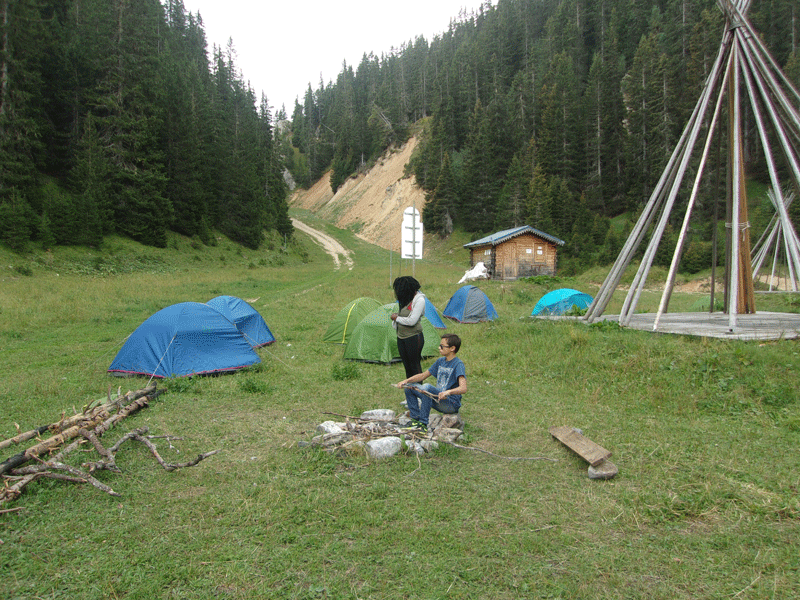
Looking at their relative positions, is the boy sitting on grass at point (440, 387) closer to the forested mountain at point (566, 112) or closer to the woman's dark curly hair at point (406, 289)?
the woman's dark curly hair at point (406, 289)

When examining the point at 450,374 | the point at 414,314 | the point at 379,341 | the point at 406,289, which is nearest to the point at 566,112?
the point at 379,341

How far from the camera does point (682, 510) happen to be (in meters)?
4.23

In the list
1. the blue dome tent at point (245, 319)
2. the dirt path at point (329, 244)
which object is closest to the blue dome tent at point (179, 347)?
the blue dome tent at point (245, 319)

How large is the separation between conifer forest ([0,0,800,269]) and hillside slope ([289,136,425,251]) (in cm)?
326

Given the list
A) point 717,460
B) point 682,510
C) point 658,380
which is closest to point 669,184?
point 658,380

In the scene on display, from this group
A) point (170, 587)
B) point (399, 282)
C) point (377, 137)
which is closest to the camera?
point (170, 587)

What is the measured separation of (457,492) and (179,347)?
6825 millimetres

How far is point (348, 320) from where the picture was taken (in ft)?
41.5

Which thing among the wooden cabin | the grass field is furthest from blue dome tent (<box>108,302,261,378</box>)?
the wooden cabin

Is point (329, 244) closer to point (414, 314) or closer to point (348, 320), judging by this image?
point (348, 320)

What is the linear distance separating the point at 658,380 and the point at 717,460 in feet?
9.37

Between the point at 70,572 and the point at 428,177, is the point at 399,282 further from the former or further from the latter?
the point at 428,177

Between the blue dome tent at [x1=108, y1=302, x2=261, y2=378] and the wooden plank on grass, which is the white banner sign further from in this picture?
the wooden plank on grass

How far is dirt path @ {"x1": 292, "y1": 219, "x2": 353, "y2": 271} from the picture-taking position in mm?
48656
